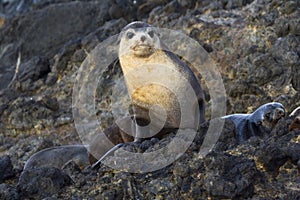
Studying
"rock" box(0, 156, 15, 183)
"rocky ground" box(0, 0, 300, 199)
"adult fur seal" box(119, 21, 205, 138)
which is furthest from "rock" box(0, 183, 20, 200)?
"adult fur seal" box(119, 21, 205, 138)

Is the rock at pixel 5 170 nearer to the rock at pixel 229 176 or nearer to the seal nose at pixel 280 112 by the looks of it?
the rock at pixel 229 176

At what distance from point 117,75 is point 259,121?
6.36 m

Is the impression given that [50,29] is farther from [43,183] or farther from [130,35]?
[43,183]

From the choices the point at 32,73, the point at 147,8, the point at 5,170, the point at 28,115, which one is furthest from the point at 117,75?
the point at 5,170

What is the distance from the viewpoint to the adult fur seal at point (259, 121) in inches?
311

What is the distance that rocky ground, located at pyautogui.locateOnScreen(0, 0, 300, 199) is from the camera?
6.16m

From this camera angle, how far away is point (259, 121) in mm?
8156

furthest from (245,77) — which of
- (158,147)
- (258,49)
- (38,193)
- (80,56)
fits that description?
(38,193)

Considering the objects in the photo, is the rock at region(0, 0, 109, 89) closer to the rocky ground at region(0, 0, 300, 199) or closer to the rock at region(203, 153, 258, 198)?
the rocky ground at region(0, 0, 300, 199)

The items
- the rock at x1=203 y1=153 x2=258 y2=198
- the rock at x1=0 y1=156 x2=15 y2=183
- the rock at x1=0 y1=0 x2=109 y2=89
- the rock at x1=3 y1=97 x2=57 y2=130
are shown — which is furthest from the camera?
the rock at x1=0 y1=0 x2=109 y2=89

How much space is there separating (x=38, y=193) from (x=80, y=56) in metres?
8.52

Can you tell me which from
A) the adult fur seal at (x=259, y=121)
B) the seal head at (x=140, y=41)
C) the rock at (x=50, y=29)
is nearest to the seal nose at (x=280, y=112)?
the adult fur seal at (x=259, y=121)

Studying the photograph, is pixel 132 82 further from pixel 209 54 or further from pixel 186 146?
pixel 209 54

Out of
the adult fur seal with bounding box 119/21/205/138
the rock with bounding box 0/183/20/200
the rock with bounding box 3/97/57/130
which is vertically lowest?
the rock with bounding box 3/97/57/130
